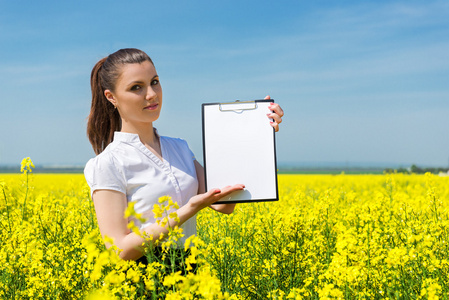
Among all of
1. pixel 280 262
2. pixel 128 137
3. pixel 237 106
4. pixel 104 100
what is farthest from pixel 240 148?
pixel 280 262

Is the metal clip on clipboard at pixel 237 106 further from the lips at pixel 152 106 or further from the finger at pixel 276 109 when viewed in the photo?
the lips at pixel 152 106

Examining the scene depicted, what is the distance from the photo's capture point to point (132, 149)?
2.43 metres

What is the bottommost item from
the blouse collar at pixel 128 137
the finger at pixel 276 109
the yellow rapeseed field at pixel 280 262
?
the yellow rapeseed field at pixel 280 262

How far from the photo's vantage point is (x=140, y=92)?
2340 millimetres

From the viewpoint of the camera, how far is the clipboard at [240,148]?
2.16 metres

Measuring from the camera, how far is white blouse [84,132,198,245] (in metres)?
2.26

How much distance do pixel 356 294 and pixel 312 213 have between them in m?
1.40

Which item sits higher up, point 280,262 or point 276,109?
point 276,109

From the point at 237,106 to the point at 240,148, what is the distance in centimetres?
21

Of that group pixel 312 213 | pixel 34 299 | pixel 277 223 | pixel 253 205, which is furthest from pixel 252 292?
pixel 253 205

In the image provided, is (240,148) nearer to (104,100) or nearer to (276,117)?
(276,117)

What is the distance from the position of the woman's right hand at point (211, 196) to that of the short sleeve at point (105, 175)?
0.42 meters

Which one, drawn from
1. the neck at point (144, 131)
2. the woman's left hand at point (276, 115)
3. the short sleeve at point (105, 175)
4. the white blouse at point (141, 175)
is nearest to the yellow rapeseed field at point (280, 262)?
the white blouse at point (141, 175)

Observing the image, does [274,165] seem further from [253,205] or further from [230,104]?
[253,205]
